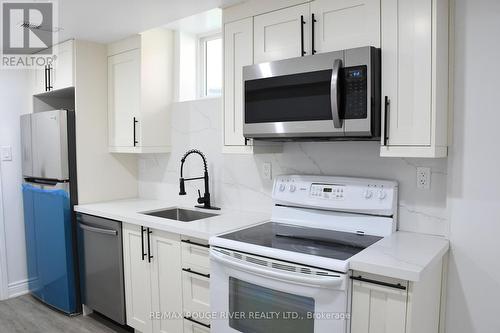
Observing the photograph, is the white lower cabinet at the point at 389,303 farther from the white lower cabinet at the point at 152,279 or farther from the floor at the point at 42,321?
the floor at the point at 42,321

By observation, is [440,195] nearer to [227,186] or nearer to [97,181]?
[227,186]

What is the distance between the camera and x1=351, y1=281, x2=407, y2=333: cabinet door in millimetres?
1451

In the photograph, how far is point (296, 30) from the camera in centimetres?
200

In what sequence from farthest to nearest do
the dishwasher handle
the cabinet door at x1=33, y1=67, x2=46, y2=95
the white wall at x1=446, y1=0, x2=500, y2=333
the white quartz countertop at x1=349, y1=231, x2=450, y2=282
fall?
the cabinet door at x1=33, y1=67, x2=46, y2=95 < the dishwasher handle < the white wall at x1=446, y1=0, x2=500, y2=333 < the white quartz countertop at x1=349, y1=231, x2=450, y2=282

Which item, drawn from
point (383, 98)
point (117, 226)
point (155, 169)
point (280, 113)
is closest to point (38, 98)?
point (155, 169)

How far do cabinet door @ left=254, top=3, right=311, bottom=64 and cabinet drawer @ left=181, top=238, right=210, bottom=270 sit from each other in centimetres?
108

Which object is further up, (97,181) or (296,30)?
(296,30)

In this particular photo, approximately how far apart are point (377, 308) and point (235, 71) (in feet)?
4.90

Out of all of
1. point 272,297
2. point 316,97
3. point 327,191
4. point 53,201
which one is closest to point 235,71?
point 316,97

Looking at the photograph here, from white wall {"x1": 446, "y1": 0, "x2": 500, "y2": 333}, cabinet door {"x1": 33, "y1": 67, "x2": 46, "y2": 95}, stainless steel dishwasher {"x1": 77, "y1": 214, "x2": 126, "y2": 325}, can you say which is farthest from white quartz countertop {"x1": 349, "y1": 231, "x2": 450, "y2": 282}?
cabinet door {"x1": 33, "y1": 67, "x2": 46, "y2": 95}

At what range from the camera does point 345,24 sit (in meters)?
1.83

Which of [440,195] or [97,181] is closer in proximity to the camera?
[440,195]

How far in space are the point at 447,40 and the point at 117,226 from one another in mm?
2275

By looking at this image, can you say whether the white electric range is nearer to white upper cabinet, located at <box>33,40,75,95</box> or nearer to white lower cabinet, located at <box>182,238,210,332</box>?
white lower cabinet, located at <box>182,238,210,332</box>
